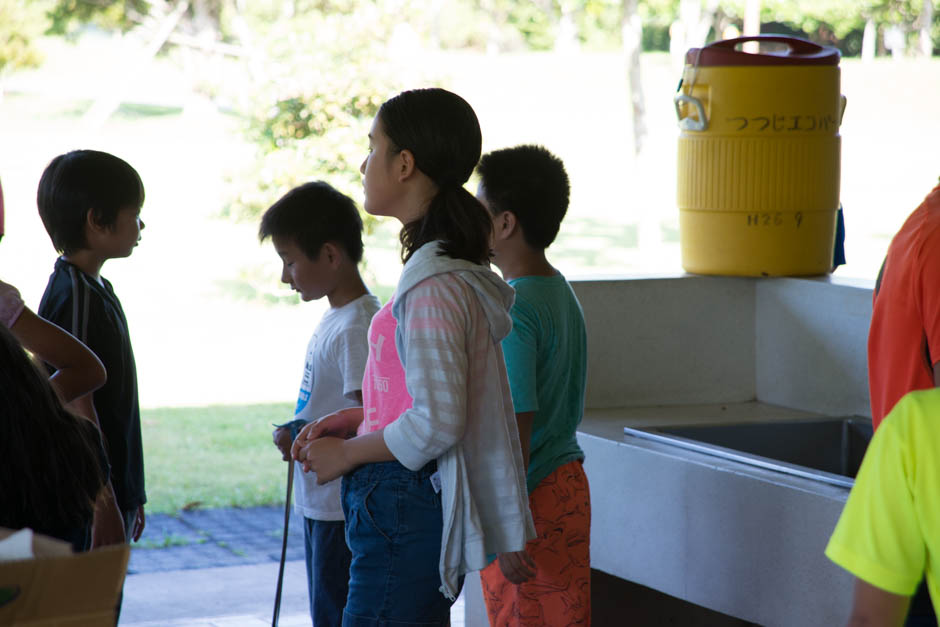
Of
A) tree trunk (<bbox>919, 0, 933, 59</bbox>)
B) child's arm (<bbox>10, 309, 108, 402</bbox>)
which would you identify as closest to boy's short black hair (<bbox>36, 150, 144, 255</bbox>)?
child's arm (<bbox>10, 309, 108, 402</bbox>)

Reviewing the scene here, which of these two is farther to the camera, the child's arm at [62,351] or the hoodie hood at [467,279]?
the child's arm at [62,351]

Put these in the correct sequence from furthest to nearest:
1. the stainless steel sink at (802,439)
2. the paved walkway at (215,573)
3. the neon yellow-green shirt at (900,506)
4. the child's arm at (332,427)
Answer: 1. the paved walkway at (215,573)
2. the stainless steel sink at (802,439)
3. the child's arm at (332,427)
4. the neon yellow-green shirt at (900,506)

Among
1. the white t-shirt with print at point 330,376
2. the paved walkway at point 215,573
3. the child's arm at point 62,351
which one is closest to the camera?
the child's arm at point 62,351

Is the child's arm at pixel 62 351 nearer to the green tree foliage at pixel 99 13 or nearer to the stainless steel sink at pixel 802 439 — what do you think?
the stainless steel sink at pixel 802 439

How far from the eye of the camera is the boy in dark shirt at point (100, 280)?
8.36 ft

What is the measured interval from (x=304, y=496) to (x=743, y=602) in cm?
109

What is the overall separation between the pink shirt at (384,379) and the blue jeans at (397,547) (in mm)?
93

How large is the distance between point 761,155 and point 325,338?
1620mm

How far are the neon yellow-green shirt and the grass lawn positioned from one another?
573 cm

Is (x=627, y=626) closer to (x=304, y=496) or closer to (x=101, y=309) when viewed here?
(x=304, y=496)

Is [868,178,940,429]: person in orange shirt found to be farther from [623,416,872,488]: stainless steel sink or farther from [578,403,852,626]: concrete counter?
[623,416,872,488]: stainless steel sink

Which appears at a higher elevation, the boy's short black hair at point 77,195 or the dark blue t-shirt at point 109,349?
the boy's short black hair at point 77,195

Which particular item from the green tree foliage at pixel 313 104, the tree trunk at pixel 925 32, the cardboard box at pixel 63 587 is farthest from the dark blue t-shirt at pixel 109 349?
the tree trunk at pixel 925 32

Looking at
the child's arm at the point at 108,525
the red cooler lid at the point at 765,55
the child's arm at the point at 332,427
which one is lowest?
the child's arm at the point at 108,525
